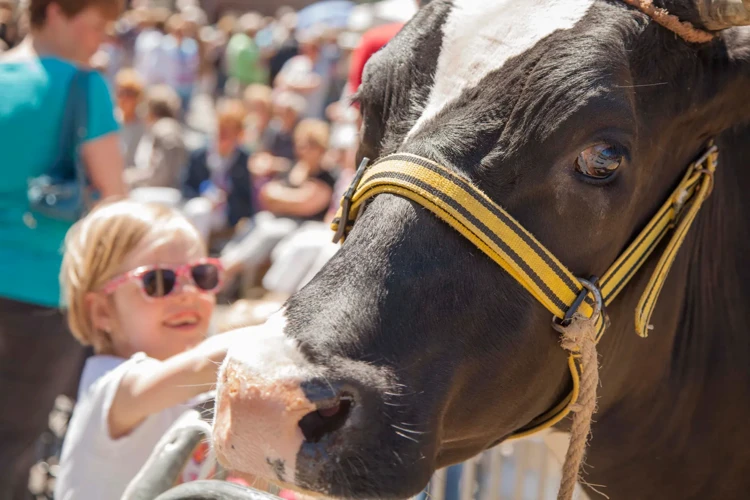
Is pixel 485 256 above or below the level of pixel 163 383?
above

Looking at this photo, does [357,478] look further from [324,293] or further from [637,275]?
[637,275]

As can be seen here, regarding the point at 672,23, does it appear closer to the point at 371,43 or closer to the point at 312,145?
→ the point at 371,43

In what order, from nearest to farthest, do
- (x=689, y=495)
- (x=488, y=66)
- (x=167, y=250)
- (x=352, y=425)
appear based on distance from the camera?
(x=352, y=425) → (x=488, y=66) → (x=689, y=495) → (x=167, y=250)

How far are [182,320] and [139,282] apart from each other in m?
0.20

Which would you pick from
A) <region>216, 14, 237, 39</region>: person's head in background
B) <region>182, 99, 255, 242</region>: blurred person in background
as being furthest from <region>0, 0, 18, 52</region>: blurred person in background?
<region>216, 14, 237, 39</region>: person's head in background

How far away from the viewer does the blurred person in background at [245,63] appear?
14500mm

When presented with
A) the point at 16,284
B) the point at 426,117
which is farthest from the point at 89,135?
the point at 426,117

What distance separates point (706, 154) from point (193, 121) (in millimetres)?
13768

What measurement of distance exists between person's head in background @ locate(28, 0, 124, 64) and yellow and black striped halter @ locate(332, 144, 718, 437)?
2.15m

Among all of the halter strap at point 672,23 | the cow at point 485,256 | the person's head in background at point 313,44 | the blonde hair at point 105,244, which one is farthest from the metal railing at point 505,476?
the person's head in background at point 313,44

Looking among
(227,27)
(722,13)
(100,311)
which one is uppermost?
(722,13)

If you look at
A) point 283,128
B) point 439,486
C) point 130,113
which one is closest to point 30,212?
point 439,486

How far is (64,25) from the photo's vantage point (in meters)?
3.74

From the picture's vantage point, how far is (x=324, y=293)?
1.82 meters
